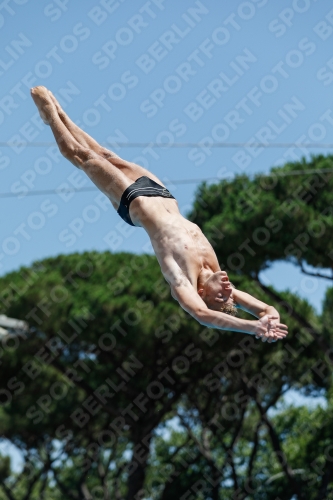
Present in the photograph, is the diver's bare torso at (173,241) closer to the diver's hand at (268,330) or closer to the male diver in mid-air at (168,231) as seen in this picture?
the male diver in mid-air at (168,231)

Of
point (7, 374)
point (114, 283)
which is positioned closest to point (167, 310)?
point (114, 283)

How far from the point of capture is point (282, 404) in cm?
2555

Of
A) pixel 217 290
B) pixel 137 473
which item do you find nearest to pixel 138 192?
pixel 217 290

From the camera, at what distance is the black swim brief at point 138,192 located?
6.93 m

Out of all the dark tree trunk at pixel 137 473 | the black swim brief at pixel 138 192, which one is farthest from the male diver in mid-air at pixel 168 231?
the dark tree trunk at pixel 137 473

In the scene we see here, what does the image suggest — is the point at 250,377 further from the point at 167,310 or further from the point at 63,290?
the point at 63,290

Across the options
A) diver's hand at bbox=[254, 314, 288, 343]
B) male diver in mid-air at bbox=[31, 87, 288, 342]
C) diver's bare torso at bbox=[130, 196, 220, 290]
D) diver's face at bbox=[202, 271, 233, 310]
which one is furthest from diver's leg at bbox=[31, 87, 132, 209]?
diver's hand at bbox=[254, 314, 288, 343]

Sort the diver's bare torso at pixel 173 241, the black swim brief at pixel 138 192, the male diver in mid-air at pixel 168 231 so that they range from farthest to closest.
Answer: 1. the black swim brief at pixel 138 192
2. the diver's bare torso at pixel 173 241
3. the male diver in mid-air at pixel 168 231

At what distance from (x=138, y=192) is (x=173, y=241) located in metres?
0.66

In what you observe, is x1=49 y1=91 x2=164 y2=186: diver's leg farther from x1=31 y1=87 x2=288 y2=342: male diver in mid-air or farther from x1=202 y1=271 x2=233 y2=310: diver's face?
x1=202 y1=271 x2=233 y2=310: diver's face

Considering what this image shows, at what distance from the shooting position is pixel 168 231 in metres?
6.63

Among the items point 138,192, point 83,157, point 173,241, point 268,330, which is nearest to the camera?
point 268,330

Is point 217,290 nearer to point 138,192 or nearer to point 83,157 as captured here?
point 138,192

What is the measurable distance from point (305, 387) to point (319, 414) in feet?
3.17
